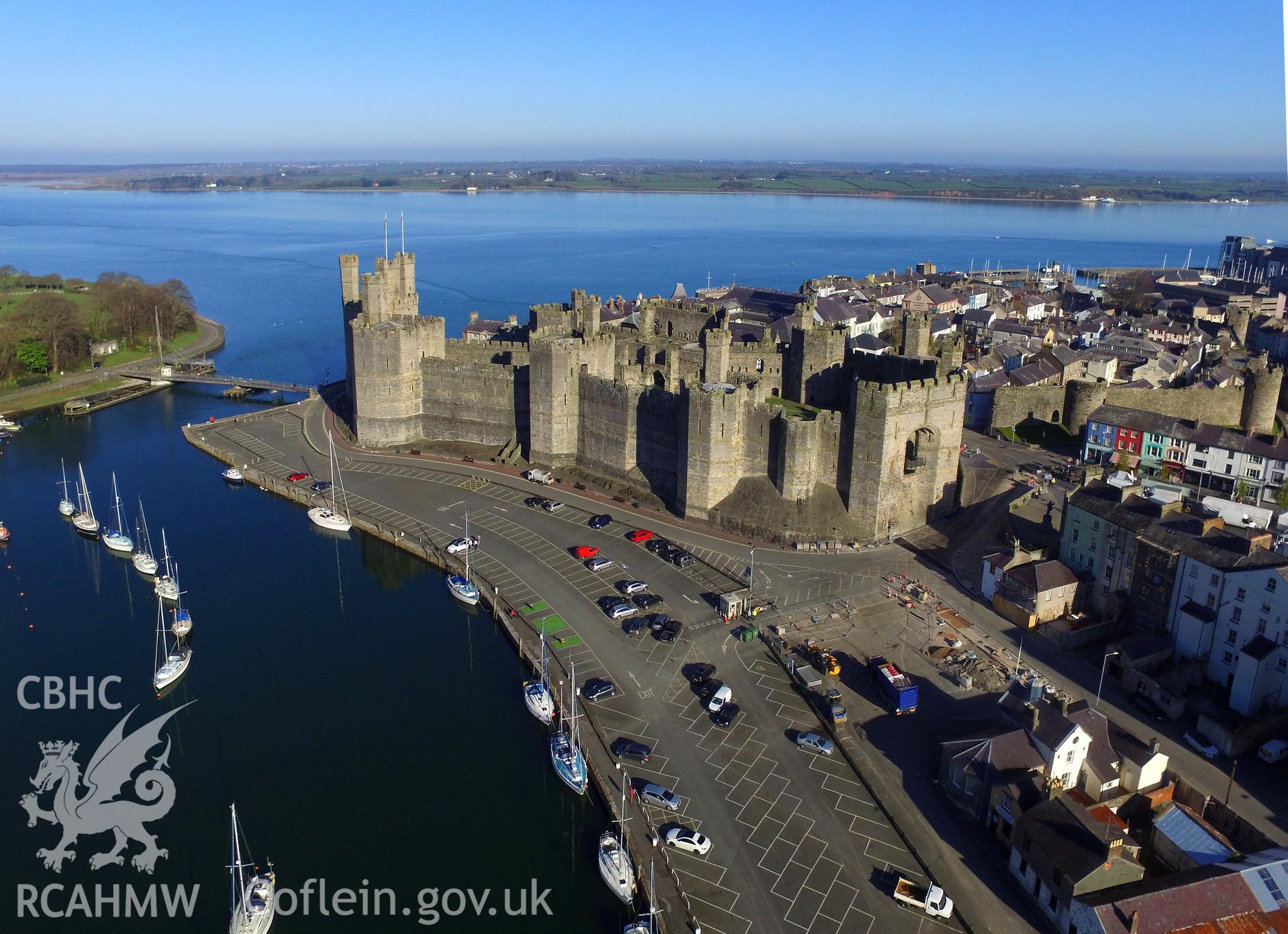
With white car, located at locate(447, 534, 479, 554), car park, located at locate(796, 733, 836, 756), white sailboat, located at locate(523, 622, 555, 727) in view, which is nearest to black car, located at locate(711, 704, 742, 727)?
car park, located at locate(796, 733, 836, 756)

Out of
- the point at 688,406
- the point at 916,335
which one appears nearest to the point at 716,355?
the point at 688,406

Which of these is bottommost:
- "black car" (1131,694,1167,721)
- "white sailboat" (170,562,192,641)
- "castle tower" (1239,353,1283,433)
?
"white sailboat" (170,562,192,641)

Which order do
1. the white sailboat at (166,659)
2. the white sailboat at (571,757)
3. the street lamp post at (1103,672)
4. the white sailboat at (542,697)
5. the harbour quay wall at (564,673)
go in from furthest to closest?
the white sailboat at (166,659) < the street lamp post at (1103,672) < the white sailboat at (542,697) < the white sailboat at (571,757) < the harbour quay wall at (564,673)

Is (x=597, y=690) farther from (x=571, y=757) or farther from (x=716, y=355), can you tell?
(x=716, y=355)

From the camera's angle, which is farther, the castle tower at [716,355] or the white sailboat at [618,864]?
the castle tower at [716,355]

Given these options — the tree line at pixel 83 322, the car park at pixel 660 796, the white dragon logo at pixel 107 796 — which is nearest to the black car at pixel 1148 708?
the car park at pixel 660 796

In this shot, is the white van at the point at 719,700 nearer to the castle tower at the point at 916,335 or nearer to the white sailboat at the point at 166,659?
the white sailboat at the point at 166,659

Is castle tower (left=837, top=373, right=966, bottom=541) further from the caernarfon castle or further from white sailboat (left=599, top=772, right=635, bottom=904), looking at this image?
white sailboat (left=599, top=772, right=635, bottom=904)
